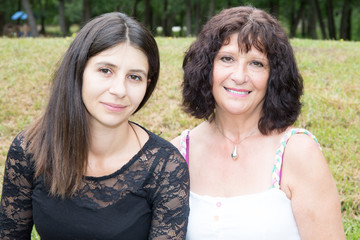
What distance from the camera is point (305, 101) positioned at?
610cm

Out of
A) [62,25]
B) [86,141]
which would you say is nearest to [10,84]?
[86,141]

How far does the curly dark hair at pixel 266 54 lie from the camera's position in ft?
8.94

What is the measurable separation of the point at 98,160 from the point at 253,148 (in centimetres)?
104

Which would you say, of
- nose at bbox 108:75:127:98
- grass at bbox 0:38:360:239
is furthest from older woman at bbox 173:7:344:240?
grass at bbox 0:38:360:239

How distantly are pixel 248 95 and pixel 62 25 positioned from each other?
24.9 meters

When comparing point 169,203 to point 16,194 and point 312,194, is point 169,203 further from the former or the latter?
point 16,194

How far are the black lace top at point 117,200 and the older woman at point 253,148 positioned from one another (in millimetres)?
315

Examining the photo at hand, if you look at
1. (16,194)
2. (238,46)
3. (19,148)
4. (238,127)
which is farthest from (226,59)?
(16,194)

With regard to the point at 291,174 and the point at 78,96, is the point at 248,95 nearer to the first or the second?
the point at 291,174

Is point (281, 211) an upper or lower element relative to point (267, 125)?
lower

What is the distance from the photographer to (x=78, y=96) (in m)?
2.46

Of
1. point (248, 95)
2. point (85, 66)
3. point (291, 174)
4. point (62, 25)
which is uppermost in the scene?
point (85, 66)

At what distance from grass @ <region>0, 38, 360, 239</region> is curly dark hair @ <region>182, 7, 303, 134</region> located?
104 cm

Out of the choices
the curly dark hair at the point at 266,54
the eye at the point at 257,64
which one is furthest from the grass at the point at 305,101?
the eye at the point at 257,64
